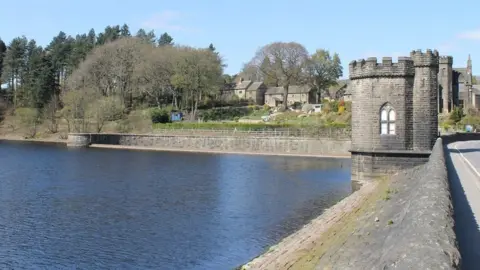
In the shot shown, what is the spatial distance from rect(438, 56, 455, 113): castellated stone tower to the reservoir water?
43.0 metres

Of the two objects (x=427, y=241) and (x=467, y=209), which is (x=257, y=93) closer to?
(x=467, y=209)

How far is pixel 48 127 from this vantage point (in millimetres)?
97375

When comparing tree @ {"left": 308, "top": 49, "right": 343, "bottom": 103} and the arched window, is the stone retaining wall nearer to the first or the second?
the arched window

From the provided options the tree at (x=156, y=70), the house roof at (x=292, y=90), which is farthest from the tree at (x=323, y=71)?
the tree at (x=156, y=70)

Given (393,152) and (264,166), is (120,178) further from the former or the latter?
(393,152)

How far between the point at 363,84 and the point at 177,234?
13.2 metres

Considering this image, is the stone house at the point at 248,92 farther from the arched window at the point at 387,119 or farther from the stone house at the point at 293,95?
the arched window at the point at 387,119

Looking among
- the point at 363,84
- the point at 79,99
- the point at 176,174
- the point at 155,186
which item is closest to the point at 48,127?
the point at 79,99

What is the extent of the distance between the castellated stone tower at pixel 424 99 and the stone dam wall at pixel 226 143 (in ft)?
100

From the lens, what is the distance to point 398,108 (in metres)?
26.8

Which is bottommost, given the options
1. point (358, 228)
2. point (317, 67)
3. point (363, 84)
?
point (358, 228)

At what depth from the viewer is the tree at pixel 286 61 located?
105 metres

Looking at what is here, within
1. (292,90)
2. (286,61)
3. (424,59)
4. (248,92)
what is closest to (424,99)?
(424,59)

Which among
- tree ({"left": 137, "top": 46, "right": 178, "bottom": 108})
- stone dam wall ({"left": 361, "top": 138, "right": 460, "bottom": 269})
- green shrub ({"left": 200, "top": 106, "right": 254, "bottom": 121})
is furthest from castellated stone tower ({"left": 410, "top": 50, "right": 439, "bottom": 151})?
tree ({"left": 137, "top": 46, "right": 178, "bottom": 108})
